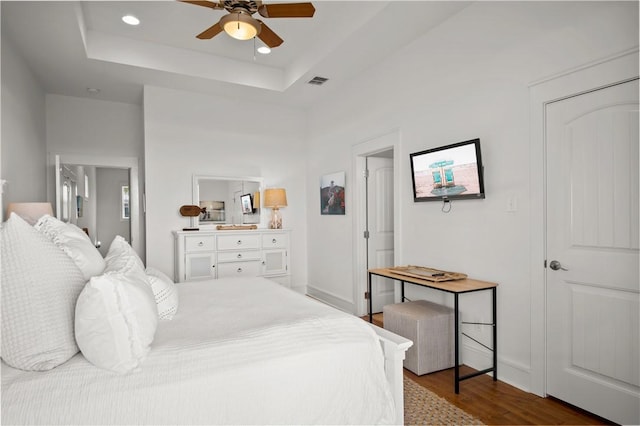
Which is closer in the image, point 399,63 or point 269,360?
point 269,360

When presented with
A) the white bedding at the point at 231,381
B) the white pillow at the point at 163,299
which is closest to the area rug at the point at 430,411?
the white bedding at the point at 231,381

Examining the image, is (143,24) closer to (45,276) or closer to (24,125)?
(24,125)

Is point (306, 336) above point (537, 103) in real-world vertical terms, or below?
below

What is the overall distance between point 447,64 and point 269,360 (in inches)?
111

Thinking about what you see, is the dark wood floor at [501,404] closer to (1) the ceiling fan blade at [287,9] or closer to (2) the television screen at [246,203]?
(1) the ceiling fan blade at [287,9]

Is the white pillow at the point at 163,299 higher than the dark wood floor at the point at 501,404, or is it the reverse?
the white pillow at the point at 163,299

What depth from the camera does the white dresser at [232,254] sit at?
4367mm

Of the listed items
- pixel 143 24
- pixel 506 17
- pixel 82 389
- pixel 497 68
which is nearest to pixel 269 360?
pixel 82 389

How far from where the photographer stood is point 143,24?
3605 millimetres

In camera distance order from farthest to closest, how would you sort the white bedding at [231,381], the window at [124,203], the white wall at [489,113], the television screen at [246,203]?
the window at [124,203] → the television screen at [246,203] → the white wall at [489,113] → the white bedding at [231,381]

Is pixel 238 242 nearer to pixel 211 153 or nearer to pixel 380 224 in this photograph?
pixel 211 153

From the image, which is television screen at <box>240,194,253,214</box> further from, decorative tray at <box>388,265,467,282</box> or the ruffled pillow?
the ruffled pillow

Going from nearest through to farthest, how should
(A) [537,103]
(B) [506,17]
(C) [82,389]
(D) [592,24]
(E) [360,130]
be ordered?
(C) [82,389] < (D) [592,24] < (A) [537,103] < (B) [506,17] < (E) [360,130]

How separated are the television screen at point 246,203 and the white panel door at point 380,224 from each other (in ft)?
5.68
